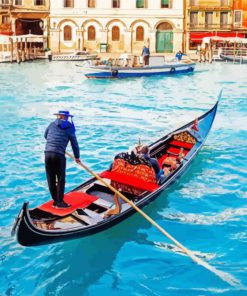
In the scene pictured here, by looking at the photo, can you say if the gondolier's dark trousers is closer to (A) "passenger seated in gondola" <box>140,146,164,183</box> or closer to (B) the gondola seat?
(B) the gondola seat

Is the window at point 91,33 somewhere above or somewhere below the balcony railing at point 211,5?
below

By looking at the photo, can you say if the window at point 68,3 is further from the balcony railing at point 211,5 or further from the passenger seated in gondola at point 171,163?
the passenger seated in gondola at point 171,163

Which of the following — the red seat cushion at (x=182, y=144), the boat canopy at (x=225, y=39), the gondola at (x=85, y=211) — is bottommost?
the gondola at (x=85, y=211)

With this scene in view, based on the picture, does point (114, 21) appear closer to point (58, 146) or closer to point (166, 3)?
point (166, 3)

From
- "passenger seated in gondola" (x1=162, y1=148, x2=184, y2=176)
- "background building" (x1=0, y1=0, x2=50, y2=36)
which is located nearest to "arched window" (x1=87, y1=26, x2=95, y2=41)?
"background building" (x1=0, y1=0, x2=50, y2=36)

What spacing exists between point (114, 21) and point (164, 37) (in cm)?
429

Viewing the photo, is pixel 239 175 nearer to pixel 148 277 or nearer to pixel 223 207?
pixel 223 207

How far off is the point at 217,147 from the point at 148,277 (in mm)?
6151

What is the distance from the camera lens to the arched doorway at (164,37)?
1624 inches

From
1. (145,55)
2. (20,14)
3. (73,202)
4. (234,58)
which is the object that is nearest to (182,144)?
(73,202)

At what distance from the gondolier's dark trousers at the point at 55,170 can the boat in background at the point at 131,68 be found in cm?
2000

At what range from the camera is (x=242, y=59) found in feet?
119

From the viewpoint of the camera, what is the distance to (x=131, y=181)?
7016mm

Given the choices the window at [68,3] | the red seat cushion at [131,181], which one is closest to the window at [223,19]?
the window at [68,3]
